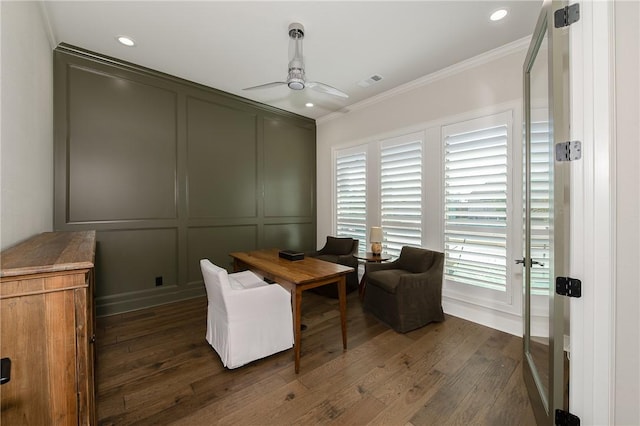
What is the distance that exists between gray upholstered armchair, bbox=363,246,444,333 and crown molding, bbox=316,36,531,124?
2.22m

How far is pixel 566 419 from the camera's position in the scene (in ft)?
3.92

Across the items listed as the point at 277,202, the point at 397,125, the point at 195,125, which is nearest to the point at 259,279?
the point at 277,202

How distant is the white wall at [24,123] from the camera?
4.59 ft

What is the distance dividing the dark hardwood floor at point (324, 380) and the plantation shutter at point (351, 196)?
1.90 metres

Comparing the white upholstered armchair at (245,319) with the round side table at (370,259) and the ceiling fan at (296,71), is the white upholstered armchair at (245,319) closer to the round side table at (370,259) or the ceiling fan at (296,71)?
the round side table at (370,259)

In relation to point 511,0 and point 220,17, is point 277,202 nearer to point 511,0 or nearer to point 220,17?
point 220,17

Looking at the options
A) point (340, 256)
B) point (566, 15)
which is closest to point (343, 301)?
point (340, 256)

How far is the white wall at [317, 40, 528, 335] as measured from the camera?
2.71 meters

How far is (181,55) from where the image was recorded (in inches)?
117

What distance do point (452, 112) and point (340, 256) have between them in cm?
246

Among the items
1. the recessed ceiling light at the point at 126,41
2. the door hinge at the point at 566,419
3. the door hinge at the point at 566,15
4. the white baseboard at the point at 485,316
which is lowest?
the white baseboard at the point at 485,316

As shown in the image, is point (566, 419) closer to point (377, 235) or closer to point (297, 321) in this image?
point (297, 321)

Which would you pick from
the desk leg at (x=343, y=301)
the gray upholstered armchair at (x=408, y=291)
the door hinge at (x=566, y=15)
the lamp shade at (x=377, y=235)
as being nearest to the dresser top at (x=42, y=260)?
the desk leg at (x=343, y=301)

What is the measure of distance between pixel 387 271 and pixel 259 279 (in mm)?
1542
